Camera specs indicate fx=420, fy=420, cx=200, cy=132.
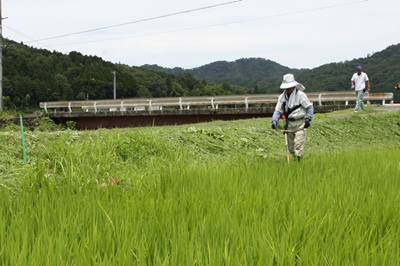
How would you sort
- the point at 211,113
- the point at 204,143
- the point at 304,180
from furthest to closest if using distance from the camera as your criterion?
the point at 211,113, the point at 204,143, the point at 304,180

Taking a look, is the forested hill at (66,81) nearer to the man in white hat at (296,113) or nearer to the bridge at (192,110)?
the bridge at (192,110)

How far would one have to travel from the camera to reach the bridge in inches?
870

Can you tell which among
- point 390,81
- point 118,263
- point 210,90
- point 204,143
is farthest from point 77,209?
point 210,90

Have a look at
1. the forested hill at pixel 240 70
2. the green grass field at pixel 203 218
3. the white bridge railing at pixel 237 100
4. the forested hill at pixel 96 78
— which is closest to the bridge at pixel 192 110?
the white bridge railing at pixel 237 100

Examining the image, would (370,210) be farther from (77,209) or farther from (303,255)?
(77,209)

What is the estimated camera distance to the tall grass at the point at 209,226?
1.94m

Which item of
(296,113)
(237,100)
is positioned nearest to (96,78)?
(237,100)

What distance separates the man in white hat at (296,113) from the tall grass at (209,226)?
9.82ft

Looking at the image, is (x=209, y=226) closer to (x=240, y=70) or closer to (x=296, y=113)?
(x=296, y=113)

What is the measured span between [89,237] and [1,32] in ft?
108

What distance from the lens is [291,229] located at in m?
2.37

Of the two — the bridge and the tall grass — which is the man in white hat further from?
the bridge

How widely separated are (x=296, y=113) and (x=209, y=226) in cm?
491

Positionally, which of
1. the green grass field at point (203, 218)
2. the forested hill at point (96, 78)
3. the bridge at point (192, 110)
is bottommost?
the green grass field at point (203, 218)
